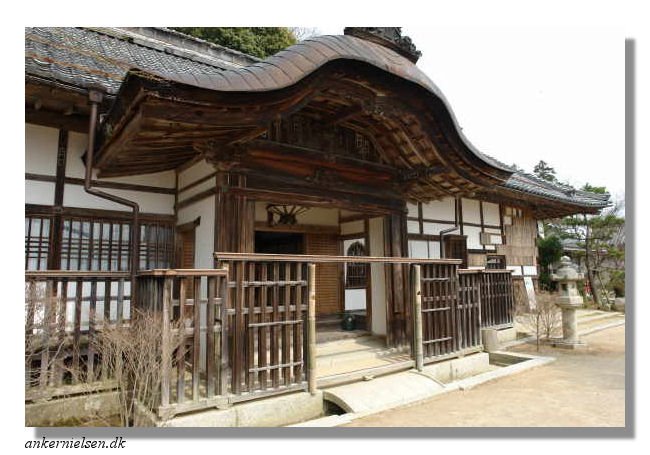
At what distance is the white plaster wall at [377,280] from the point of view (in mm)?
7971

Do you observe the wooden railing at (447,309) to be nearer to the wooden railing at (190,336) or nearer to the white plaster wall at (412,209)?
the white plaster wall at (412,209)

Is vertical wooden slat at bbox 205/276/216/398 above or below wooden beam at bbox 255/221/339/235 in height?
below

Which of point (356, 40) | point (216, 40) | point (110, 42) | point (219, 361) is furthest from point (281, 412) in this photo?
point (216, 40)

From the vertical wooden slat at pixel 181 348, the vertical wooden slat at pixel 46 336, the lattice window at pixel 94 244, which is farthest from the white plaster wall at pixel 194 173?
the vertical wooden slat at pixel 46 336

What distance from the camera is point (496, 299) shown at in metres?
9.34

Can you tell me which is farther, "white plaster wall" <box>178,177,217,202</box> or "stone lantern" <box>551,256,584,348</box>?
"stone lantern" <box>551,256,584,348</box>

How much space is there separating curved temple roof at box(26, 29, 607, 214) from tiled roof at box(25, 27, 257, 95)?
0.08 feet

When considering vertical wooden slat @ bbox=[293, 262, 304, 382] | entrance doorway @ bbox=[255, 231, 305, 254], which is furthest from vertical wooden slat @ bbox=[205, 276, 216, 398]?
entrance doorway @ bbox=[255, 231, 305, 254]

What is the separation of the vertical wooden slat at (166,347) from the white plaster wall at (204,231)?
4.55ft

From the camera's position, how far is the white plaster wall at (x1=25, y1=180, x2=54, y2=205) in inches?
231

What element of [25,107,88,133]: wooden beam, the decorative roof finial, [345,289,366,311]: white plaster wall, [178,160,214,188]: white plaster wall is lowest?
[345,289,366,311]: white plaster wall

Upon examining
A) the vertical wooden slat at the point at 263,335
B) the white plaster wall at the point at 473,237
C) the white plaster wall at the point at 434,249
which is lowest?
the vertical wooden slat at the point at 263,335

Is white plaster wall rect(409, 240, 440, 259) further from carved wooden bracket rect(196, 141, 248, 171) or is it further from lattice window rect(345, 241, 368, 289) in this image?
carved wooden bracket rect(196, 141, 248, 171)

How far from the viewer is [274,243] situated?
1174cm
